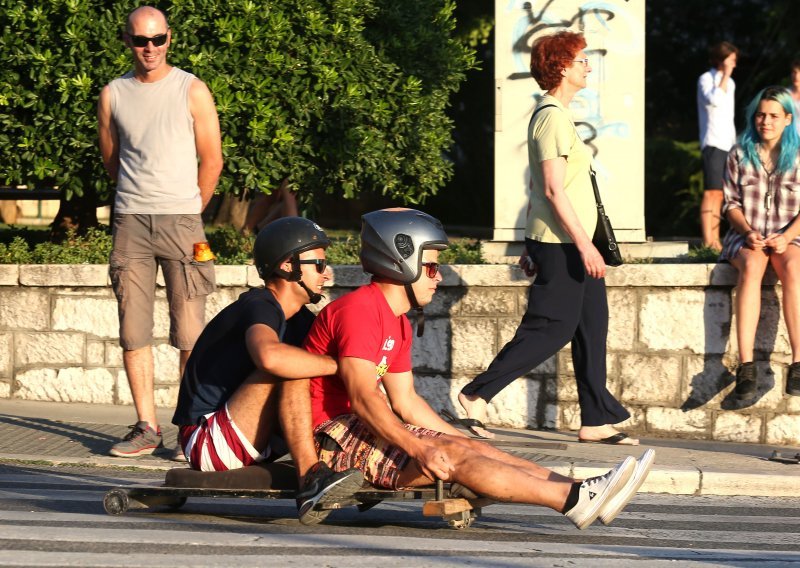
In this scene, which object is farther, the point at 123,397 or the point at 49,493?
the point at 123,397

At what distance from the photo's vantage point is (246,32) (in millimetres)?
9852

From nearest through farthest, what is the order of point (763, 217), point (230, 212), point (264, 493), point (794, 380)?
point (264, 493) → point (794, 380) → point (763, 217) → point (230, 212)

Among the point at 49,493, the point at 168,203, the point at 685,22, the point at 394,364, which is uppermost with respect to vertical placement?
the point at 685,22

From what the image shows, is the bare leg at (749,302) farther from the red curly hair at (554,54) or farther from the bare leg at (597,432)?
the red curly hair at (554,54)

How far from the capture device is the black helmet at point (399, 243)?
564 cm

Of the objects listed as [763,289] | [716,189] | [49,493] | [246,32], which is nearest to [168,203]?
[49,493]

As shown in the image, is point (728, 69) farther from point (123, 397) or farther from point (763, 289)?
point (123, 397)

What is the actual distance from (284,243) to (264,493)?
3.19 feet

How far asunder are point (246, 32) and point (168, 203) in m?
2.57

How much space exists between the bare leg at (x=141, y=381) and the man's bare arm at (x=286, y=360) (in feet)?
7.30

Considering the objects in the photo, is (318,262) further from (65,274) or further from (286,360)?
(65,274)

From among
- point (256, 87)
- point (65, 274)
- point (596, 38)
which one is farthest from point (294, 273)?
point (596, 38)

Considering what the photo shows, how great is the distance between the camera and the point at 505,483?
532cm

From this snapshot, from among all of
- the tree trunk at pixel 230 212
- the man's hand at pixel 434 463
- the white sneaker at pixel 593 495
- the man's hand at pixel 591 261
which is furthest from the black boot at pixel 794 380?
the tree trunk at pixel 230 212
